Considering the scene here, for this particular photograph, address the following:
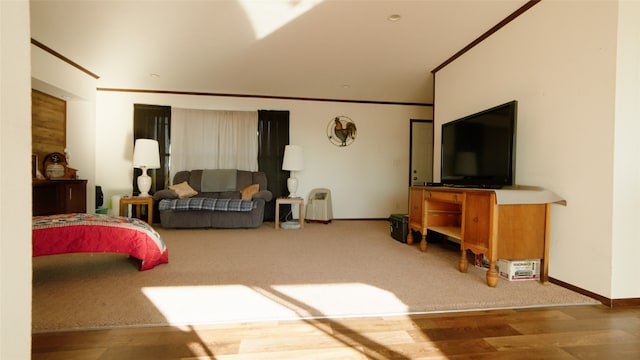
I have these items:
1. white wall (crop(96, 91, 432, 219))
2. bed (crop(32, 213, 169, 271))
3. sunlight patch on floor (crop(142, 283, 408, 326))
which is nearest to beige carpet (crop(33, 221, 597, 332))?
sunlight patch on floor (crop(142, 283, 408, 326))

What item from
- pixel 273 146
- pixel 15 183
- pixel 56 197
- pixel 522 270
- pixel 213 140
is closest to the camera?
pixel 15 183

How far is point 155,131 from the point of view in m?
5.03

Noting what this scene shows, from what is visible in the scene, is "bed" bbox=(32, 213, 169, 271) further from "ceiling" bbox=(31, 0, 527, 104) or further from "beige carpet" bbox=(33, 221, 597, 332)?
"ceiling" bbox=(31, 0, 527, 104)

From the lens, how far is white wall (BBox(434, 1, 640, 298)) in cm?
186

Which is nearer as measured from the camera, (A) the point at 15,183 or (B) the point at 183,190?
(A) the point at 15,183

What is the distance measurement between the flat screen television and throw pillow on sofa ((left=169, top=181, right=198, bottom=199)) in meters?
3.70

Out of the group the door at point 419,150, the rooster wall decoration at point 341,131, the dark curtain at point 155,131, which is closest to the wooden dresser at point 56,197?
the dark curtain at point 155,131

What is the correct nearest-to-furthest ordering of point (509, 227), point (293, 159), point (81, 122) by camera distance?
point (509, 227)
point (81, 122)
point (293, 159)

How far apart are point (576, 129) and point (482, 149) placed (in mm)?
698

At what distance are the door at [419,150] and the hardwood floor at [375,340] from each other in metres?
4.12

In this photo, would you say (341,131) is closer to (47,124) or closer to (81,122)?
(81,122)

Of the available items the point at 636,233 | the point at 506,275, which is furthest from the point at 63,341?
the point at 636,233

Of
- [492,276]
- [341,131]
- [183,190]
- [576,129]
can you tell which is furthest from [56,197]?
[576,129]

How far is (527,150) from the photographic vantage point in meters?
2.49
